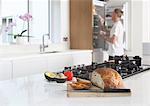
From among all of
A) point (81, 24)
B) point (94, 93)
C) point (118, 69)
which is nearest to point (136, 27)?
point (81, 24)

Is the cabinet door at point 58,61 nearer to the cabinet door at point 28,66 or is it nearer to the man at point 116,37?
the cabinet door at point 28,66

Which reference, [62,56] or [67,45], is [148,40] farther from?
[62,56]

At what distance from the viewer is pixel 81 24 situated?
4902 mm

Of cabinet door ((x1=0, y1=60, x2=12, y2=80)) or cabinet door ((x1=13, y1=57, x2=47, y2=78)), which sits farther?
cabinet door ((x1=13, y1=57, x2=47, y2=78))

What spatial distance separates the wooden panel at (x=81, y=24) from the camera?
4787 millimetres

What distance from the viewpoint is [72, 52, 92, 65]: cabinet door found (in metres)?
4.31

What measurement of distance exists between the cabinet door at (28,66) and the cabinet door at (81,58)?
2.37ft

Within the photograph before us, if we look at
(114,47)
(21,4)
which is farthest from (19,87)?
(114,47)

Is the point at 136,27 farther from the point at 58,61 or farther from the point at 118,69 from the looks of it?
the point at 118,69

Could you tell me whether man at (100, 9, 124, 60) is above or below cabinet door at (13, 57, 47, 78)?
above

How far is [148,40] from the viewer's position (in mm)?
5262

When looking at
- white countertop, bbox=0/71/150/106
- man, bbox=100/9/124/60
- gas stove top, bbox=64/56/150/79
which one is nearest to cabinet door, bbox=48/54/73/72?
man, bbox=100/9/124/60

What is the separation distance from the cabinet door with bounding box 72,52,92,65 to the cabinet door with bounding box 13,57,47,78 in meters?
0.72

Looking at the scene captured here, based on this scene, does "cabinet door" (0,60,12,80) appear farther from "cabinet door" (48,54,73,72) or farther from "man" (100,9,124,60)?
"man" (100,9,124,60)
